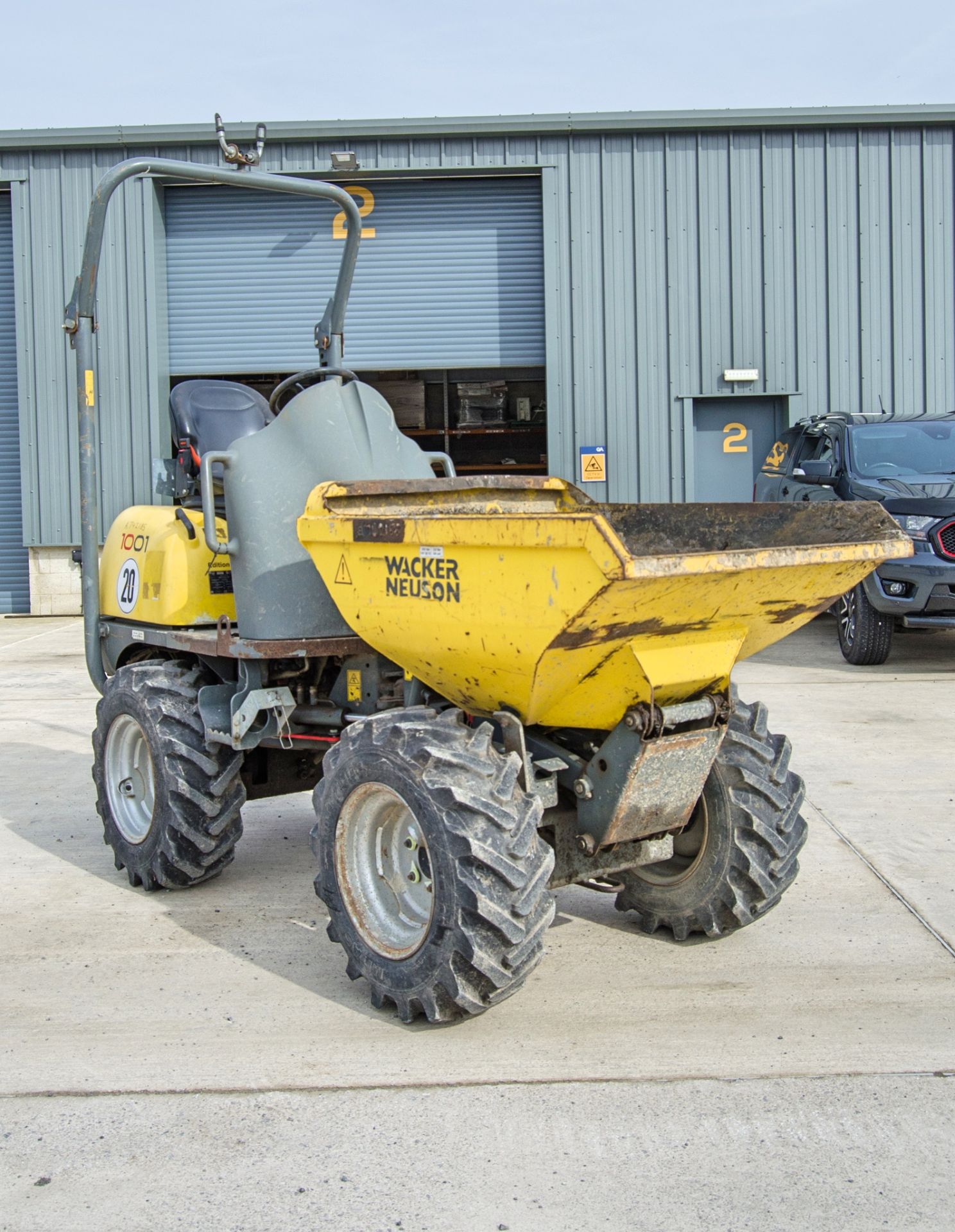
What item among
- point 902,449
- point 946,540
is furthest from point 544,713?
point 902,449

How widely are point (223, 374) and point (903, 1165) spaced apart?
1481 centimetres

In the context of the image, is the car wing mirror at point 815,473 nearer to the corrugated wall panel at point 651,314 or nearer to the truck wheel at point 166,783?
the corrugated wall panel at point 651,314

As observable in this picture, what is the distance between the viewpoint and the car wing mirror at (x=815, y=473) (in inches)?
413

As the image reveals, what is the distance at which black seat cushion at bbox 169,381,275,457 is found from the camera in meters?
5.26

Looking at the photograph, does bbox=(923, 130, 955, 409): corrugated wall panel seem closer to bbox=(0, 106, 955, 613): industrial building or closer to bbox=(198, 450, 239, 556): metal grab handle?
bbox=(0, 106, 955, 613): industrial building

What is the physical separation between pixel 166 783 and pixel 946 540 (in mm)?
6947

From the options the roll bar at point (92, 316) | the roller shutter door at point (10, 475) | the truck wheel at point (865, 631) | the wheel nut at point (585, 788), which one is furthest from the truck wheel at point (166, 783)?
the roller shutter door at point (10, 475)

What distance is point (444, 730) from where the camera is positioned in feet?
12.4

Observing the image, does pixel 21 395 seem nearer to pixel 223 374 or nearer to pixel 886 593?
pixel 223 374

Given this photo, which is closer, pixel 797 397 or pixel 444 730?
pixel 444 730

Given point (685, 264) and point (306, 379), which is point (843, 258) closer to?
point (685, 264)

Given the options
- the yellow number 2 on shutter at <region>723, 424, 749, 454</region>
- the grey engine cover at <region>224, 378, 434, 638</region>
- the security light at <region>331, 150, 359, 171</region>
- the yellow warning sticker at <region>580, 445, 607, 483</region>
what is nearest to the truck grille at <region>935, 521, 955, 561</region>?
the yellow number 2 on shutter at <region>723, 424, 749, 454</region>

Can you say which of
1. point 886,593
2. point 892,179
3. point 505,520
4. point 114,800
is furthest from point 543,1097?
point 892,179

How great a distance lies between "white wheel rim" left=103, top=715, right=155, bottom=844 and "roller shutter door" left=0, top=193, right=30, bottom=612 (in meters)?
11.7
